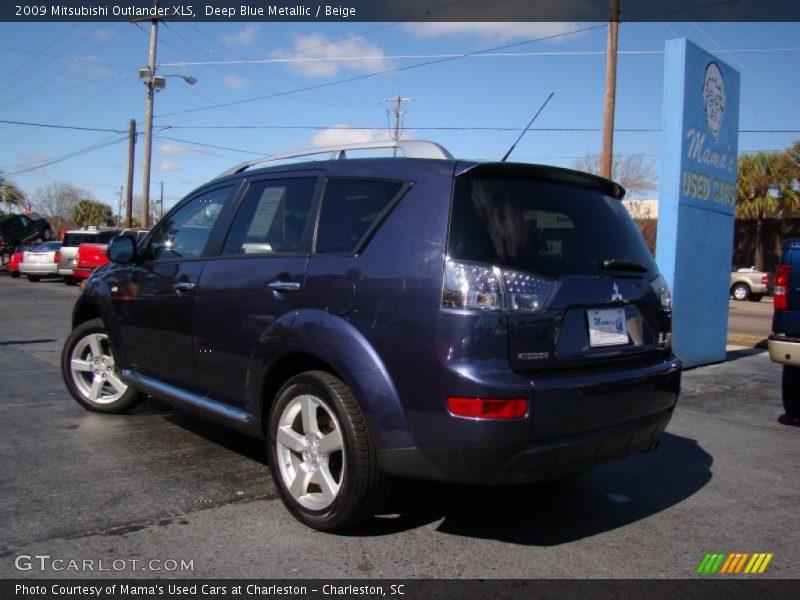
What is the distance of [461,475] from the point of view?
9.31ft

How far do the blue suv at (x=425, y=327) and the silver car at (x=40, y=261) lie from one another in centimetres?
2202

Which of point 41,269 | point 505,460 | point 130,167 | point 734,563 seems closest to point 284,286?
point 505,460

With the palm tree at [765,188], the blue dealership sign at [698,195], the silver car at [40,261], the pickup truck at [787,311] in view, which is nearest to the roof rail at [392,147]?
the pickup truck at [787,311]

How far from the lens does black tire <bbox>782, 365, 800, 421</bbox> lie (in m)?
5.90

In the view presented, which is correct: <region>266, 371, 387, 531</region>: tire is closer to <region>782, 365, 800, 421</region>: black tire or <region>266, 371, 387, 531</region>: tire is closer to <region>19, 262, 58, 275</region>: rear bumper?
<region>782, 365, 800, 421</region>: black tire

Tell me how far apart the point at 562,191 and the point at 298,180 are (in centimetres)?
145

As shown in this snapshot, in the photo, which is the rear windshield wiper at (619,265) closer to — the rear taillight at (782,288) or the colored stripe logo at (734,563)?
the colored stripe logo at (734,563)

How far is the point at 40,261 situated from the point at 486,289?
79.5 feet

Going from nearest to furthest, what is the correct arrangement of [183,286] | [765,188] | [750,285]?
[183,286], [750,285], [765,188]

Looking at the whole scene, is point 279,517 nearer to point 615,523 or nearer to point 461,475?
point 461,475

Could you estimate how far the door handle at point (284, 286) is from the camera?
341 cm

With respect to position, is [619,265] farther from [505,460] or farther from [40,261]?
[40,261]

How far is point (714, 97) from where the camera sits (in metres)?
9.17
